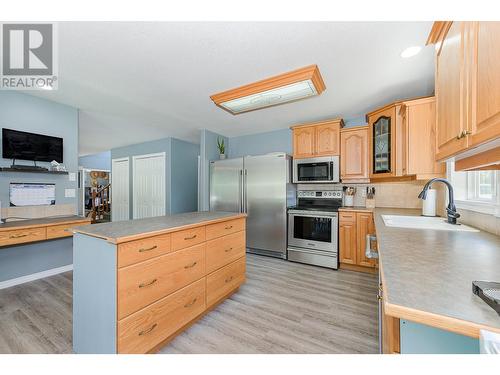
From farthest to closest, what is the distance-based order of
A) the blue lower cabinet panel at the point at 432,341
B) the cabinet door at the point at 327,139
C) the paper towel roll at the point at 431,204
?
the cabinet door at the point at 327,139 < the paper towel roll at the point at 431,204 < the blue lower cabinet panel at the point at 432,341

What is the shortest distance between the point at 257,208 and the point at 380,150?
1.99 m

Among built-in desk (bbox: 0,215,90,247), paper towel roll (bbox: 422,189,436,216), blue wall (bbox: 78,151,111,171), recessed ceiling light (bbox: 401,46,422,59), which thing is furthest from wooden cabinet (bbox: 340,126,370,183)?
blue wall (bbox: 78,151,111,171)

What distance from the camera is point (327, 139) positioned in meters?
3.28

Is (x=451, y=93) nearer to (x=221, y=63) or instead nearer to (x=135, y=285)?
(x=221, y=63)

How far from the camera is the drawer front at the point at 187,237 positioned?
1.52 m

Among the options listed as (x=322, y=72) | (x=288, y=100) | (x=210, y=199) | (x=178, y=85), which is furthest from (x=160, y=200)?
(x=322, y=72)

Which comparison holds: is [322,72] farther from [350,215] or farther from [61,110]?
[61,110]

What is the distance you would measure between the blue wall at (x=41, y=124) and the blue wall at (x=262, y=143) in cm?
270

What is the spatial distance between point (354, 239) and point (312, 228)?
0.58 metres

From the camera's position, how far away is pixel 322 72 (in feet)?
6.57

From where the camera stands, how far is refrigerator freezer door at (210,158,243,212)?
3658 mm

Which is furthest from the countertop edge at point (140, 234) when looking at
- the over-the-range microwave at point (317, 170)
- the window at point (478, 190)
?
the over-the-range microwave at point (317, 170)

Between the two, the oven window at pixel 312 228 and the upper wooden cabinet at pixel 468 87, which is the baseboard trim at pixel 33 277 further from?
the upper wooden cabinet at pixel 468 87
